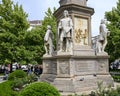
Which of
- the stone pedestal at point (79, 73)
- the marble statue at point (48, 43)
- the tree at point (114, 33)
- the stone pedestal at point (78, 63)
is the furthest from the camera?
the tree at point (114, 33)

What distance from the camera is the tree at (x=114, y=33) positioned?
31.5m

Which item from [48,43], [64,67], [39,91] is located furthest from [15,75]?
[39,91]

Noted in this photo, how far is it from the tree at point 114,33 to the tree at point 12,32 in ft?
33.0

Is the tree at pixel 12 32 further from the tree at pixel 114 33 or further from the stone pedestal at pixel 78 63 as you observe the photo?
the stone pedestal at pixel 78 63

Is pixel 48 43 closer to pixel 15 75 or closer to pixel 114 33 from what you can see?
Result: pixel 15 75

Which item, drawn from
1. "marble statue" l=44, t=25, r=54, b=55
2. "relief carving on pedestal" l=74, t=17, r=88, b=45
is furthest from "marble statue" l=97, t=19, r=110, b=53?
"marble statue" l=44, t=25, r=54, b=55

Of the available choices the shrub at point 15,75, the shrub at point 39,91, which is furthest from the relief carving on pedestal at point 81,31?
the shrub at point 39,91

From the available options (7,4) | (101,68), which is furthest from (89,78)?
(7,4)

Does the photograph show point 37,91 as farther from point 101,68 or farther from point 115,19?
point 115,19

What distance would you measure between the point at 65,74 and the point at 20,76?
6.43 m

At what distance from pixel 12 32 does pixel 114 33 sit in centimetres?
1241

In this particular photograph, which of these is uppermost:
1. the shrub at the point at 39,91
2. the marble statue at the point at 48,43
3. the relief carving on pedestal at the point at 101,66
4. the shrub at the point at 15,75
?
the marble statue at the point at 48,43

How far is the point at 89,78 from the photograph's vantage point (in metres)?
15.3

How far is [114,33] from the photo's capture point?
105 ft
